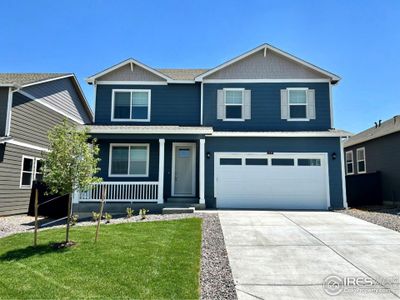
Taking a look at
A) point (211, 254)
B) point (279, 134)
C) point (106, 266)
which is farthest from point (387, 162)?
point (106, 266)

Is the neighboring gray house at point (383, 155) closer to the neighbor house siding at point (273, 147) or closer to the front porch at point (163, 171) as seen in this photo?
the neighbor house siding at point (273, 147)

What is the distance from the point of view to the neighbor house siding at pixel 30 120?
1364 cm

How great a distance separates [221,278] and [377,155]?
15380 millimetres

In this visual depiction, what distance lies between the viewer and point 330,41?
14070 mm

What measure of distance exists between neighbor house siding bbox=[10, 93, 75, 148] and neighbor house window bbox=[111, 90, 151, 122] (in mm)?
3445

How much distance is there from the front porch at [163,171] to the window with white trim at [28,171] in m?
3.26

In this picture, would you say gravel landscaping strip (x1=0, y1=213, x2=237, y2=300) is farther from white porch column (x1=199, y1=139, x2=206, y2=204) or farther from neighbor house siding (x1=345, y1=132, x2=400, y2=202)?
neighbor house siding (x1=345, y1=132, x2=400, y2=202)

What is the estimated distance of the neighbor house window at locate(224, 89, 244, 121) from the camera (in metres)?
14.9

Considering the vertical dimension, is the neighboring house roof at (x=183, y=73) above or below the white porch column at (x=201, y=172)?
above

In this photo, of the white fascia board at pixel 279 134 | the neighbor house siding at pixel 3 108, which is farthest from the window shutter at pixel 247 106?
the neighbor house siding at pixel 3 108

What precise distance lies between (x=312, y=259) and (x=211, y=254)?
2039mm

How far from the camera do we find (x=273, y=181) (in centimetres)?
1374

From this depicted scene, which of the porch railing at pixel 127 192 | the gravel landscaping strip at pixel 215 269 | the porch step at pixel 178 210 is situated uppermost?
the porch railing at pixel 127 192

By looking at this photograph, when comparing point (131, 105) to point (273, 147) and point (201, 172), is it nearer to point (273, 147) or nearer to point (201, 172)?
point (201, 172)
